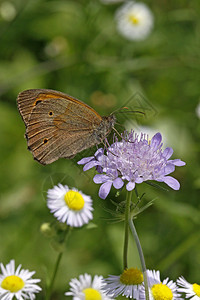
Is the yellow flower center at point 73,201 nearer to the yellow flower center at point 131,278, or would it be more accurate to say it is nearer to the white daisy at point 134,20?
the yellow flower center at point 131,278

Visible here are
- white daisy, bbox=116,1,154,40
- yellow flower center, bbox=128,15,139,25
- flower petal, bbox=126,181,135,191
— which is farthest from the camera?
yellow flower center, bbox=128,15,139,25

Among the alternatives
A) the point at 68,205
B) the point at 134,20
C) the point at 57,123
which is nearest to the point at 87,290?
A: the point at 68,205

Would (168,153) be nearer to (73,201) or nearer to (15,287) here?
(73,201)

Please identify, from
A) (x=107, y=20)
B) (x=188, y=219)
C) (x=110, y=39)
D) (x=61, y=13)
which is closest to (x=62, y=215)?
(x=188, y=219)

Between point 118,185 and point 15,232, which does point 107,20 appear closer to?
point 15,232

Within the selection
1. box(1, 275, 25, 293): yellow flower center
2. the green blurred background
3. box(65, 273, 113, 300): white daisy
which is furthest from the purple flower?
the green blurred background

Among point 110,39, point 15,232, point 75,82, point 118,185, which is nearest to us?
point 118,185

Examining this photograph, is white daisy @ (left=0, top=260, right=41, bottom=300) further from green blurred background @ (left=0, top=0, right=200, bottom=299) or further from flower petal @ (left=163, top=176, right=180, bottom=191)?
green blurred background @ (left=0, top=0, right=200, bottom=299)
